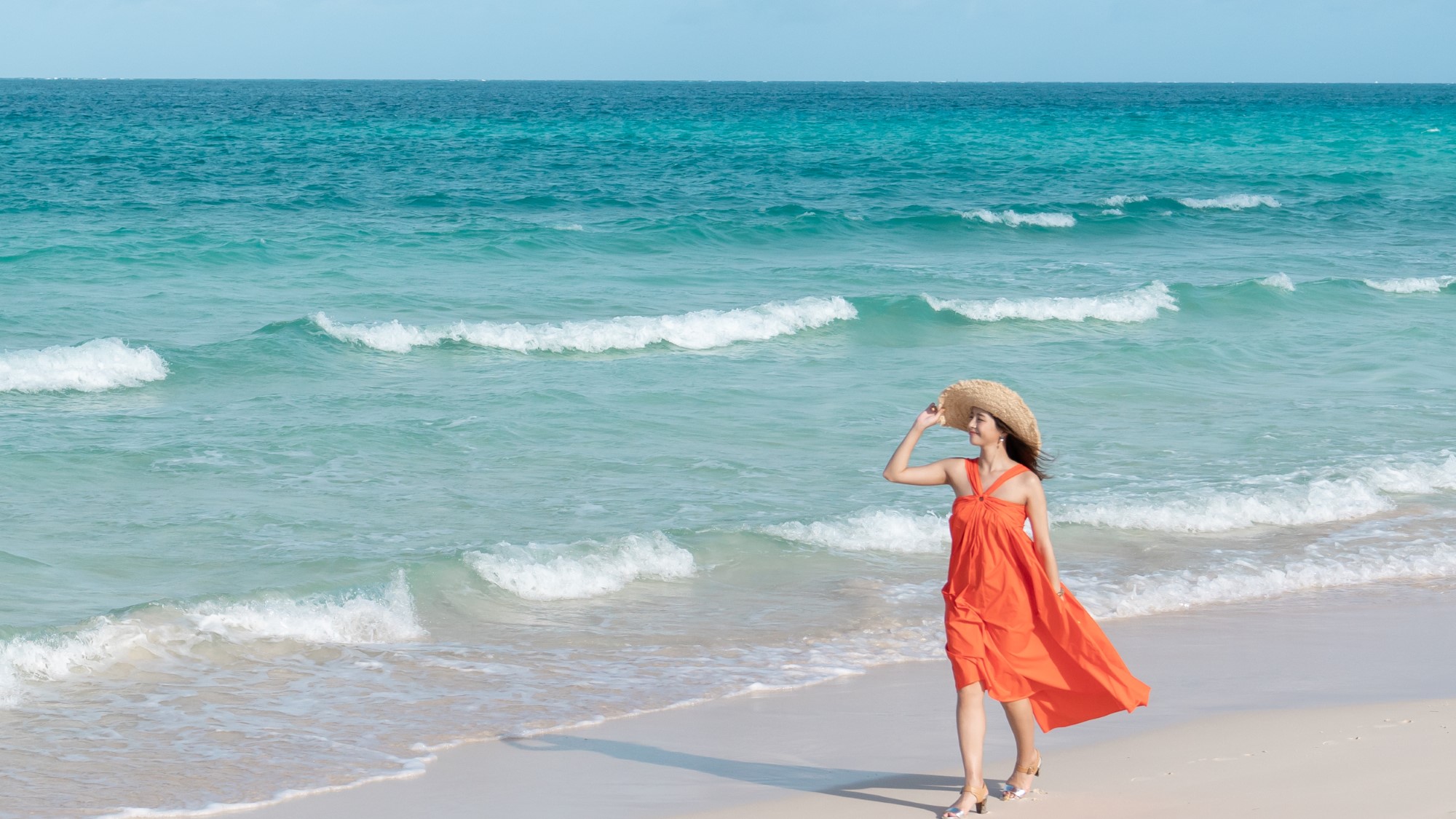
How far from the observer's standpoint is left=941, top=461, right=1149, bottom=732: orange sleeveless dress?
453 centimetres

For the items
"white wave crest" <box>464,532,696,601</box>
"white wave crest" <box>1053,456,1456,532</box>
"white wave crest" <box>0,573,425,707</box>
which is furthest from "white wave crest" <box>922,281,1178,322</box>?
"white wave crest" <box>0,573,425,707</box>

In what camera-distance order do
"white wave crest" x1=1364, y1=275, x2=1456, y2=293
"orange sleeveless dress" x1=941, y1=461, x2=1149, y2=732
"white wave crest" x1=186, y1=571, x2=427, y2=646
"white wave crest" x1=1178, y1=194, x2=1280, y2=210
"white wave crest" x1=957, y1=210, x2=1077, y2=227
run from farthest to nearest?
"white wave crest" x1=1178, y1=194, x2=1280, y2=210 < "white wave crest" x1=957, y1=210, x2=1077, y2=227 < "white wave crest" x1=1364, y1=275, x2=1456, y2=293 < "white wave crest" x1=186, y1=571, x2=427, y2=646 < "orange sleeveless dress" x1=941, y1=461, x2=1149, y2=732

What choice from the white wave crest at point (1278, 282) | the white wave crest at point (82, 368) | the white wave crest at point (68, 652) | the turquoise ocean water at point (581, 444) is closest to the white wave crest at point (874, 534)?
the turquoise ocean water at point (581, 444)

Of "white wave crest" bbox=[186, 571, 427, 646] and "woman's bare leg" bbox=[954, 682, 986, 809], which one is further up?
"woman's bare leg" bbox=[954, 682, 986, 809]

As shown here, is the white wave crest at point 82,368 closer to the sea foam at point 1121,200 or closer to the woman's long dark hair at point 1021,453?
the woman's long dark hair at point 1021,453

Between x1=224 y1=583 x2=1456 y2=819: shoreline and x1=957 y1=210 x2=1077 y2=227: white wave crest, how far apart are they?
20.9 m

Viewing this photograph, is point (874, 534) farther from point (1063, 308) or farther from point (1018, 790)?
point (1063, 308)

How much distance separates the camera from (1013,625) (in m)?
4.57

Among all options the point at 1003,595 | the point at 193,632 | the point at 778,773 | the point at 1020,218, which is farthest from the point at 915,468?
the point at 1020,218

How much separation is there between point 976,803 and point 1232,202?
29641mm

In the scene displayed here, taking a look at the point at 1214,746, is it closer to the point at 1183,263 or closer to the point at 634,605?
the point at 634,605

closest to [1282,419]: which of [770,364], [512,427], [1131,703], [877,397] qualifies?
[877,397]

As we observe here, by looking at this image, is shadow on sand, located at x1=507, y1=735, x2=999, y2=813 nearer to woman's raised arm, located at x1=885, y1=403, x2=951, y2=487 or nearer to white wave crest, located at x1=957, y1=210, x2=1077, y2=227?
woman's raised arm, located at x1=885, y1=403, x2=951, y2=487

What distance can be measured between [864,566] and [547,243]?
50.2 ft
